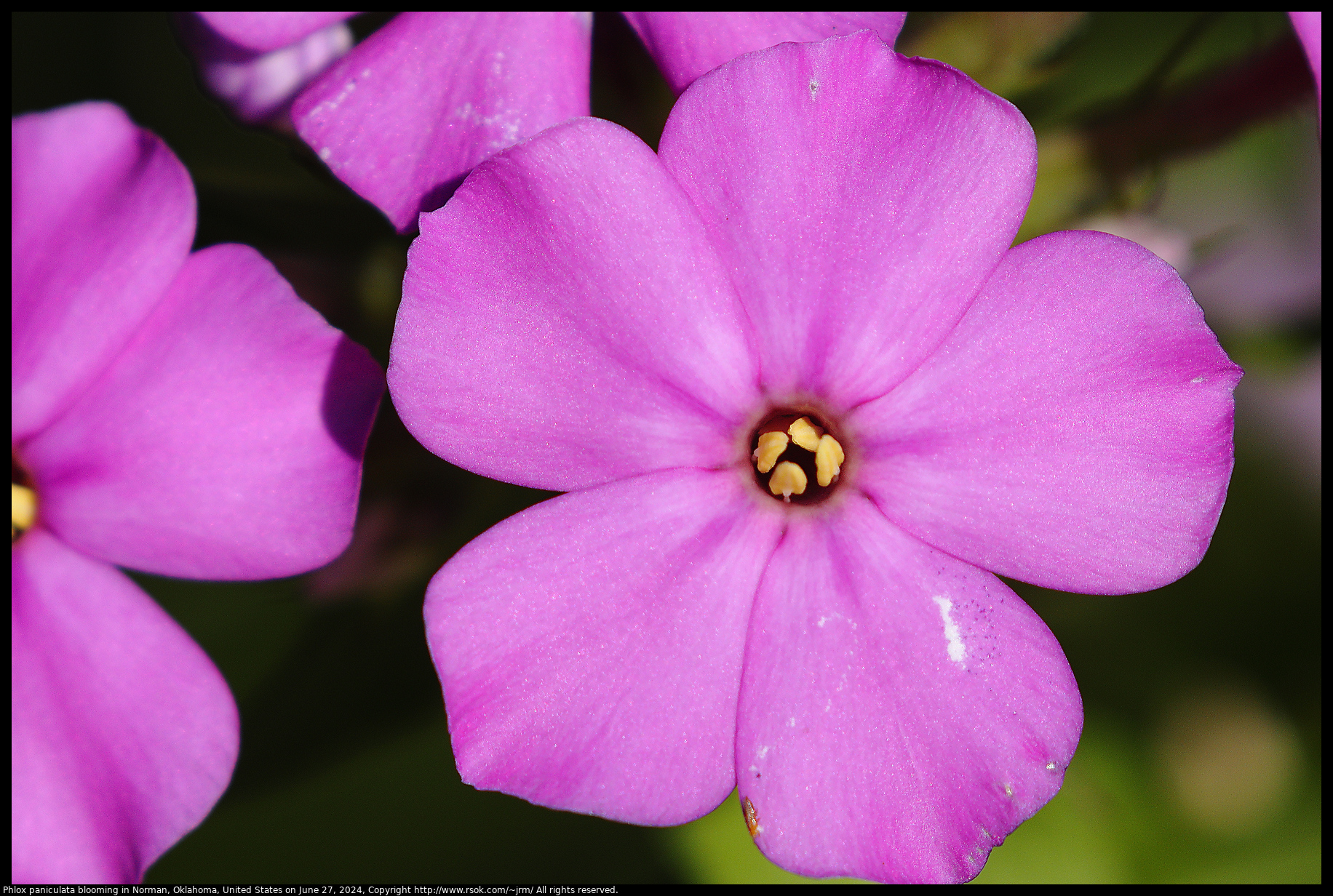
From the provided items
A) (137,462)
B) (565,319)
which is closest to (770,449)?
(565,319)

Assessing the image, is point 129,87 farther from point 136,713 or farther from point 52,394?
point 136,713

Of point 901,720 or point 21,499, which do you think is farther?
point 21,499

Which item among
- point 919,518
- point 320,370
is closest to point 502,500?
point 320,370

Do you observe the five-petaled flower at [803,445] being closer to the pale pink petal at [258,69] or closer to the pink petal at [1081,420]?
the pink petal at [1081,420]

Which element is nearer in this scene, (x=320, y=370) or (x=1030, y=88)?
(x=320, y=370)

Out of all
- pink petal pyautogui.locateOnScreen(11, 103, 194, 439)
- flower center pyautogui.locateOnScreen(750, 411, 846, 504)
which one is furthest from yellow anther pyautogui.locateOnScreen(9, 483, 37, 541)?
flower center pyautogui.locateOnScreen(750, 411, 846, 504)

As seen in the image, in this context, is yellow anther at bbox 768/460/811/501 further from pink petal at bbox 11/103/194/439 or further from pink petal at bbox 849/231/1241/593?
pink petal at bbox 11/103/194/439

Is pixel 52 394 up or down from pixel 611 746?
up

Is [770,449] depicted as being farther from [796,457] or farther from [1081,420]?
[1081,420]
